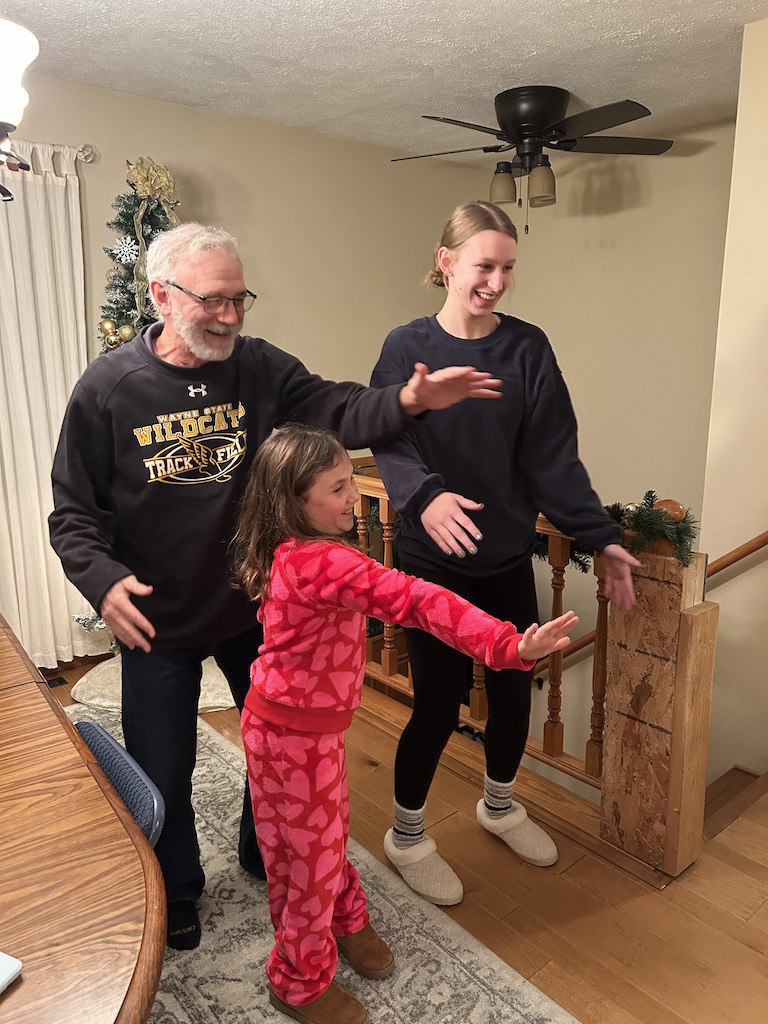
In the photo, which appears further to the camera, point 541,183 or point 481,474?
point 541,183

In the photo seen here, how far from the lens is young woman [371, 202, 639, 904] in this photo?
1.59 metres

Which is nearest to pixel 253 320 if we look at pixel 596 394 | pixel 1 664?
pixel 596 394

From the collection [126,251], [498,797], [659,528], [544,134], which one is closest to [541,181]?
[544,134]

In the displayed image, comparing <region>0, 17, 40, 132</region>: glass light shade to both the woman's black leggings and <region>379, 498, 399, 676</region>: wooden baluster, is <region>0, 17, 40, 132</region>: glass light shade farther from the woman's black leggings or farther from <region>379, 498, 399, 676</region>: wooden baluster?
<region>379, 498, 399, 676</region>: wooden baluster

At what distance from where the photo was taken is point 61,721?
129 centimetres

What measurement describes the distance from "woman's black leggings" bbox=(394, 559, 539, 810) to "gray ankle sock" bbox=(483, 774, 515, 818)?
17 cm

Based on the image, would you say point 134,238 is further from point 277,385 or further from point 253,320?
point 277,385

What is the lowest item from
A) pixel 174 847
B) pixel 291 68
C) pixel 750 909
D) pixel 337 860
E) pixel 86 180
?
pixel 750 909

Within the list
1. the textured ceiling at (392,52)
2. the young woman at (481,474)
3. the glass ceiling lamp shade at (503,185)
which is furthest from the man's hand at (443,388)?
the glass ceiling lamp shade at (503,185)

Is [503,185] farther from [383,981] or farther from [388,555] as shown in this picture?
[383,981]

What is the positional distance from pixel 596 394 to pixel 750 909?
3298 millimetres

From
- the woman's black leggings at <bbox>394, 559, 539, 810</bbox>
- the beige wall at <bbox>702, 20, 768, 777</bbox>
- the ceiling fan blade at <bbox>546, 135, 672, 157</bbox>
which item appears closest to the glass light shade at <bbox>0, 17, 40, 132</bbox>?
the woman's black leggings at <bbox>394, 559, 539, 810</bbox>

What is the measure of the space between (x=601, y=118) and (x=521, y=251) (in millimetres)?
1875

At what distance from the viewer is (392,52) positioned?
9.71 feet
